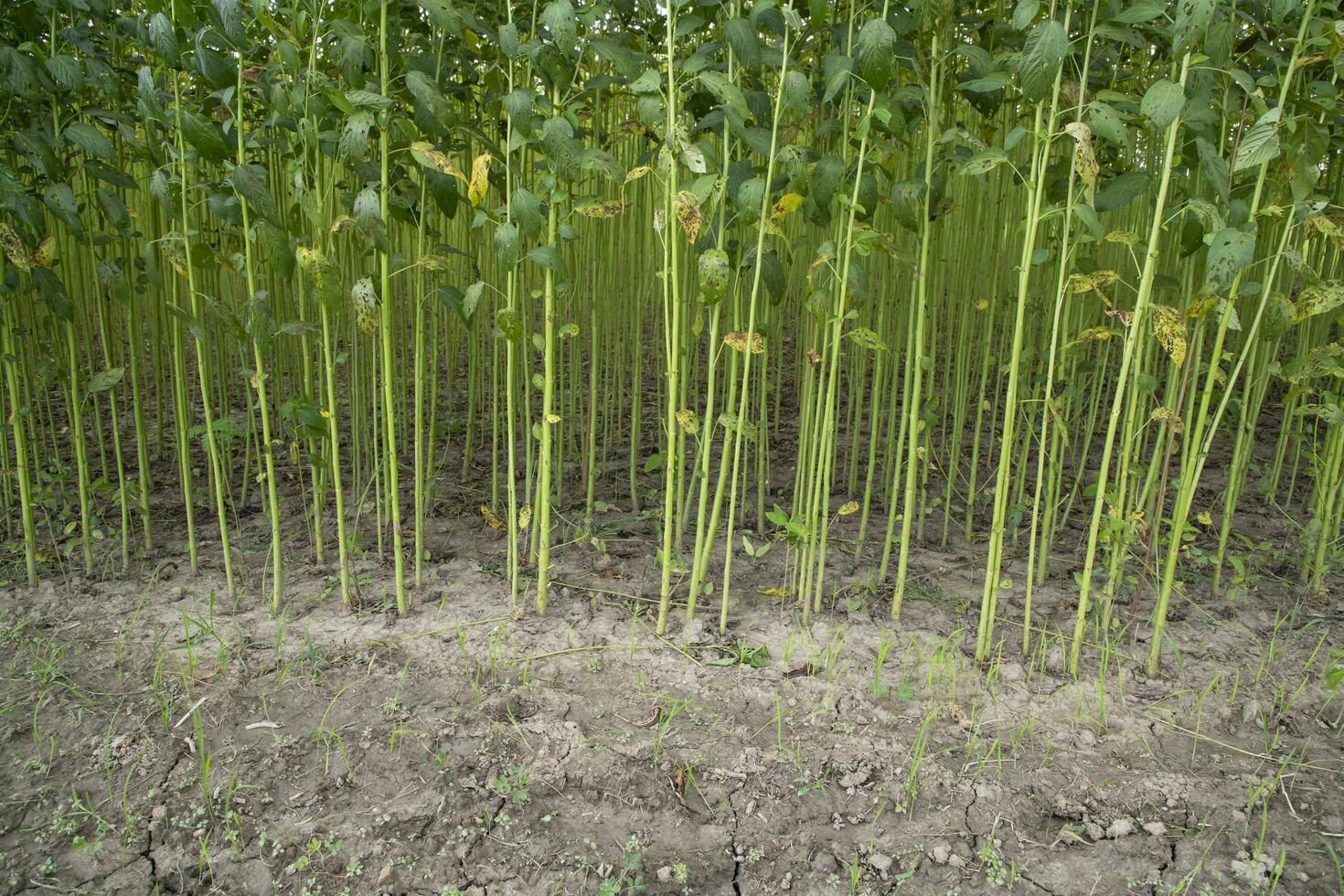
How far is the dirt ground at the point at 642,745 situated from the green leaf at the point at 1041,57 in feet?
4.10

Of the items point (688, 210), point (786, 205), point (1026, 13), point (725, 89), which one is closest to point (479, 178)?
point (688, 210)

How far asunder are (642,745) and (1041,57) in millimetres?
1600

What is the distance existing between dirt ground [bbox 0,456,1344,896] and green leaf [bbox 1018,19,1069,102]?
125cm

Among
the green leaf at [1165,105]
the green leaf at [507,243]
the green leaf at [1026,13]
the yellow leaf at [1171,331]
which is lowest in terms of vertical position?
the yellow leaf at [1171,331]

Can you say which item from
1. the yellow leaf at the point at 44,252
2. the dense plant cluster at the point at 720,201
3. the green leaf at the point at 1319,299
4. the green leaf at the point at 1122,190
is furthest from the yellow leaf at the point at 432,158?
the green leaf at the point at 1319,299

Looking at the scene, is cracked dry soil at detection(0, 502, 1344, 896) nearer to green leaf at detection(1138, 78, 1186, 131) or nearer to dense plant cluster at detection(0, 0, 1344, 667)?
dense plant cluster at detection(0, 0, 1344, 667)

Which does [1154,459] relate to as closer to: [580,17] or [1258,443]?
[580,17]

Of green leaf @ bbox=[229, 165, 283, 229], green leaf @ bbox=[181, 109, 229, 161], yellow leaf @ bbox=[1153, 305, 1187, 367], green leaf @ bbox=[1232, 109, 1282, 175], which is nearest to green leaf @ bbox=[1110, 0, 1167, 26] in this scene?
green leaf @ bbox=[1232, 109, 1282, 175]

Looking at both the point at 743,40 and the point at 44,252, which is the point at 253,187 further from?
the point at 743,40

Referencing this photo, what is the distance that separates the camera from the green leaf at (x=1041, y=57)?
5.27 ft

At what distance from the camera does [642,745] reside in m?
1.87

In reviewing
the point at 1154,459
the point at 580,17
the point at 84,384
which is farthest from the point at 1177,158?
the point at 84,384

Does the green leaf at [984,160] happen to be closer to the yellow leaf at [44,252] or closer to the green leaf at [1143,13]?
the green leaf at [1143,13]

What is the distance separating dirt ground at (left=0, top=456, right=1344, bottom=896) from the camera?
1551 mm
